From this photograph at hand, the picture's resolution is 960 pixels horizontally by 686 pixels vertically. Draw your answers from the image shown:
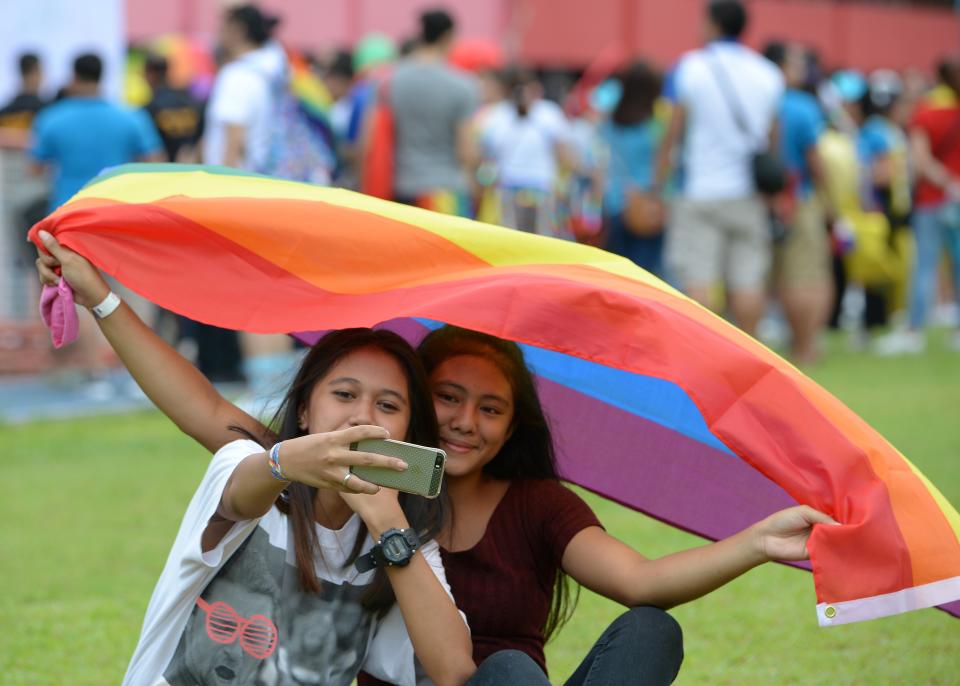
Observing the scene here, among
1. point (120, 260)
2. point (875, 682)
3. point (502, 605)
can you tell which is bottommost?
point (875, 682)

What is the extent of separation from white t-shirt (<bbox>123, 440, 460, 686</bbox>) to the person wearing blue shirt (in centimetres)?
642

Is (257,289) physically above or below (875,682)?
above

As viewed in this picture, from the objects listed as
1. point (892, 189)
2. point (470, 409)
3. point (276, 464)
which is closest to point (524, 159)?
point (892, 189)

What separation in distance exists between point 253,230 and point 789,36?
28201 millimetres

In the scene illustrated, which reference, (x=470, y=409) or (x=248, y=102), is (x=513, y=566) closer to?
(x=470, y=409)

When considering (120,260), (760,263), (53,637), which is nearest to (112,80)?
(760,263)

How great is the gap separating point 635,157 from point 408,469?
28.5 ft

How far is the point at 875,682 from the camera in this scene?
433cm

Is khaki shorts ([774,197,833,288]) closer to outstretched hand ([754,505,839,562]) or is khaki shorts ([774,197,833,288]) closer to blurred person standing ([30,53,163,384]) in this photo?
blurred person standing ([30,53,163,384])

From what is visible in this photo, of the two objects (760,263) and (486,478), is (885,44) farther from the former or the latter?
(486,478)

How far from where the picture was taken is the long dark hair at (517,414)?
3496mm

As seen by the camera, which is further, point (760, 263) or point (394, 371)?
point (760, 263)

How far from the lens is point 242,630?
3.15 meters

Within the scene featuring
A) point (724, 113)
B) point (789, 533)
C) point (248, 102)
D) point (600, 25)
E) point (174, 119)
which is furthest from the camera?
point (600, 25)
